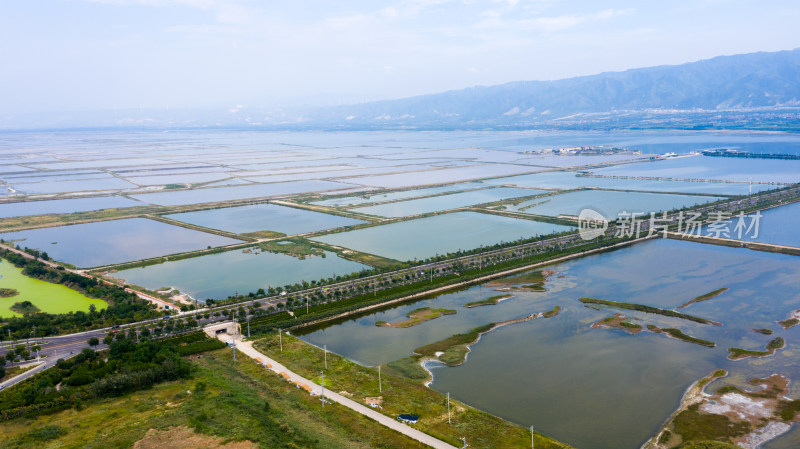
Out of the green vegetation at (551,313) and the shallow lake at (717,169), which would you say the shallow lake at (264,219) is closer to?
the green vegetation at (551,313)

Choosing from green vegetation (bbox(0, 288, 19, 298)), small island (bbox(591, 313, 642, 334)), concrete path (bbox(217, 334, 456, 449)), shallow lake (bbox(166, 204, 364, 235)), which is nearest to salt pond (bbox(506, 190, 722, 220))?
shallow lake (bbox(166, 204, 364, 235))

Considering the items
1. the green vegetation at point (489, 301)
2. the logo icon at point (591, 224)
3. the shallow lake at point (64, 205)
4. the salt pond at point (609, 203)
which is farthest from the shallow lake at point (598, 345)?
the shallow lake at point (64, 205)

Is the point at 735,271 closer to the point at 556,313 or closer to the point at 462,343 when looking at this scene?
the point at 556,313

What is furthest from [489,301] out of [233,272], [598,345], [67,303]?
[67,303]

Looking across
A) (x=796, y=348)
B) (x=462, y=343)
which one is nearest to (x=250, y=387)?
(x=462, y=343)

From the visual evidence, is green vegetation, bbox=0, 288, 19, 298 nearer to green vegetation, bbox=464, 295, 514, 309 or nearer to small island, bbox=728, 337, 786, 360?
green vegetation, bbox=464, 295, 514, 309

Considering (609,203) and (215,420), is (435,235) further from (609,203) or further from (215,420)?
(215,420)
